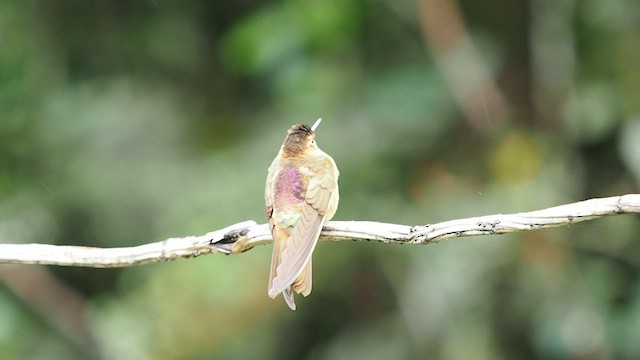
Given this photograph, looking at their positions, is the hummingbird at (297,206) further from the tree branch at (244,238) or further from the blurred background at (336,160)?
the blurred background at (336,160)

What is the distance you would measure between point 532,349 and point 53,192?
2983mm

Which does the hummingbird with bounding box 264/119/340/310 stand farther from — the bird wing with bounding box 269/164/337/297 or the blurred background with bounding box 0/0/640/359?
the blurred background with bounding box 0/0/640/359

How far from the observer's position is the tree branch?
2.96 m

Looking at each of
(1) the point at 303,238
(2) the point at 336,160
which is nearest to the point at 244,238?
(1) the point at 303,238

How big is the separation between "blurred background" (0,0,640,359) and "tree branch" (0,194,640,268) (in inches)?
103

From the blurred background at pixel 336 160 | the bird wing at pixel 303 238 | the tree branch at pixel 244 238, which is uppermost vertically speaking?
the blurred background at pixel 336 160

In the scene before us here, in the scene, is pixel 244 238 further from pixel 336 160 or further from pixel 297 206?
pixel 336 160

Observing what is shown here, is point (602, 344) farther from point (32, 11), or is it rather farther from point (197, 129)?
point (32, 11)

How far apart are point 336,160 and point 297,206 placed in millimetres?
2436

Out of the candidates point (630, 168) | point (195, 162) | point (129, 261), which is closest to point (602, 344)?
point (630, 168)

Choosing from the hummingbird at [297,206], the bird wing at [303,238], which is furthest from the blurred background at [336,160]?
the bird wing at [303,238]

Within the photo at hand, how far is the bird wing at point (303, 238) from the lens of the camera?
3381 millimetres

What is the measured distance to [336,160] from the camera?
6.17 m

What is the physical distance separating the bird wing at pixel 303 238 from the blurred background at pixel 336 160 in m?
2.15
